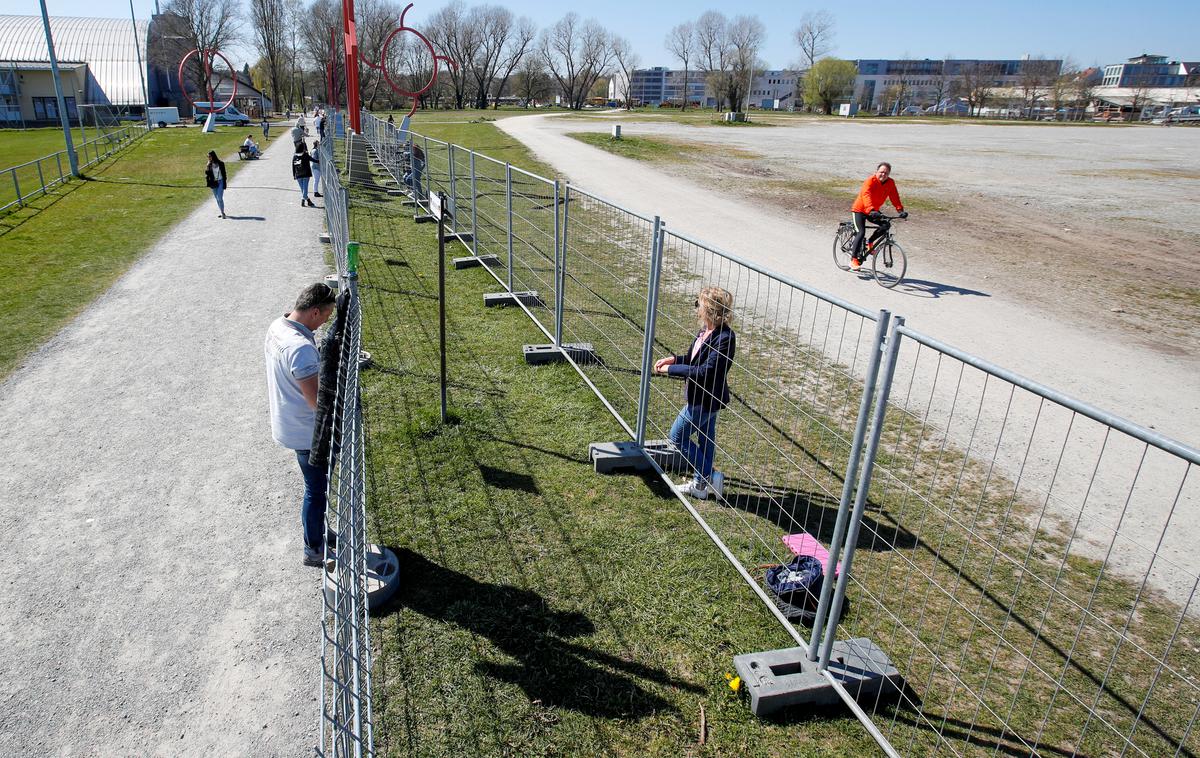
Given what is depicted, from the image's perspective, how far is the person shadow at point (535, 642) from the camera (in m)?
3.61

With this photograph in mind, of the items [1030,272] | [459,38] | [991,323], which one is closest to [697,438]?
[991,323]

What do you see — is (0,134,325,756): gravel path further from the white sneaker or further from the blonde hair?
the blonde hair

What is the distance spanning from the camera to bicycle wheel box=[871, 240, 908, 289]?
1184 cm

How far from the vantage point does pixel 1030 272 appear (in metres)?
13.0

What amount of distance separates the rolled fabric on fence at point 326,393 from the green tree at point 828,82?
388 feet

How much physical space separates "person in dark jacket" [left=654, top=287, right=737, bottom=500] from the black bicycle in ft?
25.3

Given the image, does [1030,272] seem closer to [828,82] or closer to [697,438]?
[697,438]

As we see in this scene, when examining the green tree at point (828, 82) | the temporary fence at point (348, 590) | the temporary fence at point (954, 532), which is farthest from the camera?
the green tree at point (828, 82)

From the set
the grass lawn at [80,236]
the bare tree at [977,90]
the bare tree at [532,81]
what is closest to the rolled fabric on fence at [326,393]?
the grass lawn at [80,236]

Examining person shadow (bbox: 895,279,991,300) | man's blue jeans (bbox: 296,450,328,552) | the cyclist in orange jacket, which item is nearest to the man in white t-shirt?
man's blue jeans (bbox: 296,450,328,552)

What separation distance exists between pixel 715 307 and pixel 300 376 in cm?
261

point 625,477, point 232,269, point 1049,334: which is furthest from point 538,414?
point 232,269

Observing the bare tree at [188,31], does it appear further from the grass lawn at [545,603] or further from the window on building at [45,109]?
the grass lawn at [545,603]

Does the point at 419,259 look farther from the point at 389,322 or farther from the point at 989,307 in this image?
the point at 989,307
